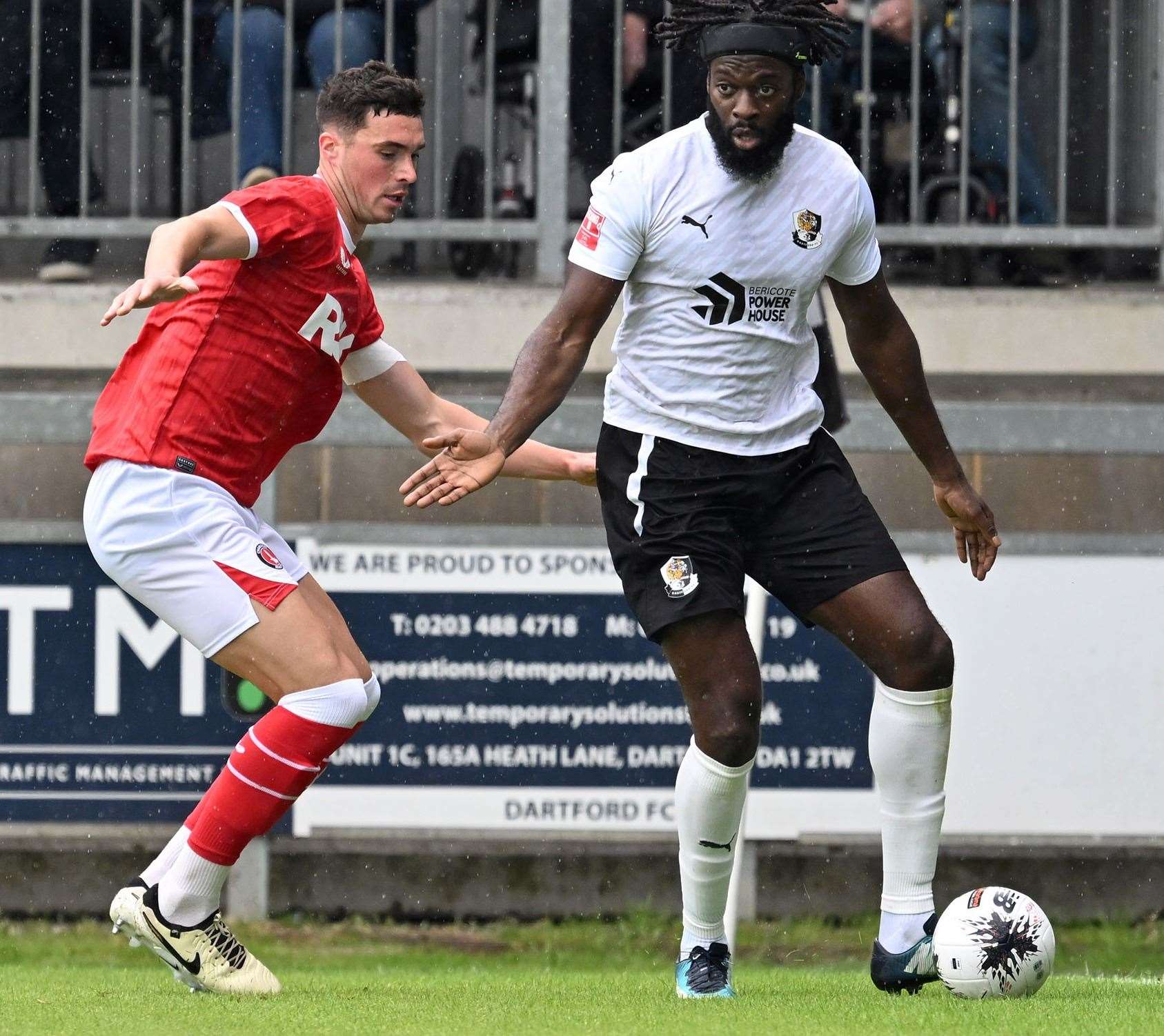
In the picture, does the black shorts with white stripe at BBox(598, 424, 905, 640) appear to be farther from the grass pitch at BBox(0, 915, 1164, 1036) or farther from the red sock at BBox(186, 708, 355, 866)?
the grass pitch at BBox(0, 915, 1164, 1036)

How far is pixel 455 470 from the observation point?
4.26 meters

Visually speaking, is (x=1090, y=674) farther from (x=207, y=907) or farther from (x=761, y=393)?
(x=207, y=907)

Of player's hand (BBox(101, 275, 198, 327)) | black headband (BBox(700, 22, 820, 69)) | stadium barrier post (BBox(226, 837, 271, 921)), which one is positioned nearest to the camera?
player's hand (BBox(101, 275, 198, 327))

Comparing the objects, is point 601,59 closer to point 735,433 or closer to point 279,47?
point 279,47

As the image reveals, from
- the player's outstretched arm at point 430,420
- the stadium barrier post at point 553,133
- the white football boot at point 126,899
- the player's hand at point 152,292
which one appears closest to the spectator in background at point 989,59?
the stadium barrier post at point 553,133

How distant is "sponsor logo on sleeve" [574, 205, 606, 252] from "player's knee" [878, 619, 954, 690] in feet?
3.77

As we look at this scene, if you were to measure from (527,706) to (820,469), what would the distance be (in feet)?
9.73

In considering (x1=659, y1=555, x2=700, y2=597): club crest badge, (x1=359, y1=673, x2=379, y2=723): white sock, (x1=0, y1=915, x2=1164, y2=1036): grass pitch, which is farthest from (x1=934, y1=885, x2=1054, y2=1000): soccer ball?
(x1=359, y1=673, x2=379, y2=723): white sock

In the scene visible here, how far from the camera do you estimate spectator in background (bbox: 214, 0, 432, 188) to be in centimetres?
816

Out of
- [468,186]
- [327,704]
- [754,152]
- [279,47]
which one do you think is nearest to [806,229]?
[754,152]

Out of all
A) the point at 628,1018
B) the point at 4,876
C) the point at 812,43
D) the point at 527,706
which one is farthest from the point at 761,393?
the point at 4,876

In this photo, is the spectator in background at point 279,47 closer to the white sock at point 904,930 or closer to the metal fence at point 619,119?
the metal fence at point 619,119

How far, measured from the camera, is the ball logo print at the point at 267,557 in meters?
4.68

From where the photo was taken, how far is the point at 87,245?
27.6 ft
